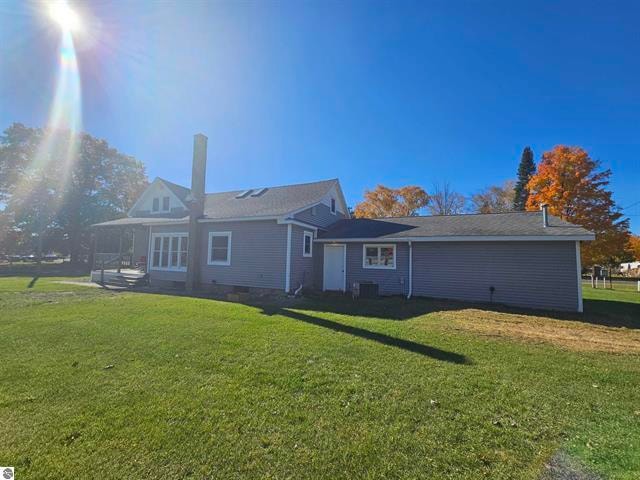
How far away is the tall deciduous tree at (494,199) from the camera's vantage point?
122 feet

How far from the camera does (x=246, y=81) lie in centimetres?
1104

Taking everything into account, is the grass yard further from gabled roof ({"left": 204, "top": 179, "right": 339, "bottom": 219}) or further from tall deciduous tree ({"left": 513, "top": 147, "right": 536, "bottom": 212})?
tall deciduous tree ({"left": 513, "top": 147, "right": 536, "bottom": 212})

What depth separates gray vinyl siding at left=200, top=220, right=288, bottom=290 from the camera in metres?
12.6

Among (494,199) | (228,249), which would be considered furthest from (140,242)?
(494,199)

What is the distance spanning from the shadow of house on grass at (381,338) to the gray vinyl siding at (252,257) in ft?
13.1

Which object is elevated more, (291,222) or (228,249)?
(291,222)

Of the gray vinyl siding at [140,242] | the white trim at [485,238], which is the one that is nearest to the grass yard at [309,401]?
the white trim at [485,238]

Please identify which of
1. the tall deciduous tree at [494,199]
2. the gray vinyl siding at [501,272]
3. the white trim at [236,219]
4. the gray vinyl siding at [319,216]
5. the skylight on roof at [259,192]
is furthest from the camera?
the tall deciduous tree at [494,199]

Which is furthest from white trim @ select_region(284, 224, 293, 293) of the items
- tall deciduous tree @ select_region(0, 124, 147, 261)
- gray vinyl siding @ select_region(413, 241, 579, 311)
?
tall deciduous tree @ select_region(0, 124, 147, 261)

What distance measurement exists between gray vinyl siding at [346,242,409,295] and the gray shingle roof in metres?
0.66

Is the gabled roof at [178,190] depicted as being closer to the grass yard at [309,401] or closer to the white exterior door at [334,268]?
the white exterior door at [334,268]

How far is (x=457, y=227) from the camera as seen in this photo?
1312cm

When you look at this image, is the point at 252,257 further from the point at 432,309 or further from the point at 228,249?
the point at 432,309

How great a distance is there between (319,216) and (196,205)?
5.96 m
